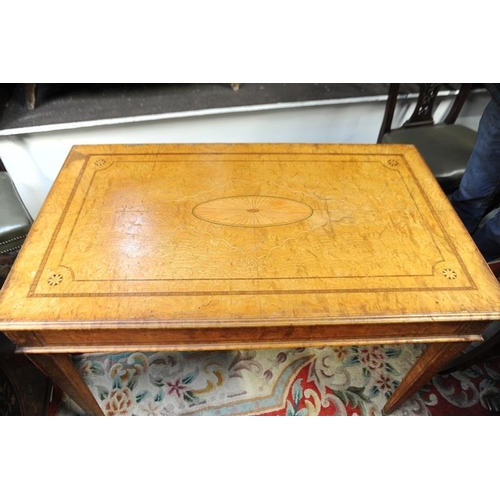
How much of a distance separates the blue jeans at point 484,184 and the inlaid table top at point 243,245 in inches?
10.6

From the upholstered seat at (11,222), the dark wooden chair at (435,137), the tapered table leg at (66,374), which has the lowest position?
the tapered table leg at (66,374)

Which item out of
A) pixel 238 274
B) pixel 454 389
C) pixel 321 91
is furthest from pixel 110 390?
pixel 321 91

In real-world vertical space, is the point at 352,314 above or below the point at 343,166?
below

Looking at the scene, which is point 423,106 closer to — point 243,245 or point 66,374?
point 243,245

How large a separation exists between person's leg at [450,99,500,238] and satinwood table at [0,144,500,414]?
29cm

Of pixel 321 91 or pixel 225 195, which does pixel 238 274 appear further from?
pixel 321 91

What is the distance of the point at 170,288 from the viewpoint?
77 centimetres

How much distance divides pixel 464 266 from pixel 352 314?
0.33m

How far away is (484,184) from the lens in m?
1.27

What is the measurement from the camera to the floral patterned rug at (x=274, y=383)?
1170 mm

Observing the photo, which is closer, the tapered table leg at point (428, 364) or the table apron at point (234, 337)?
the table apron at point (234, 337)

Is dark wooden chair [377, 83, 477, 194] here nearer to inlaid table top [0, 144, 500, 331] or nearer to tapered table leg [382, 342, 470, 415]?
inlaid table top [0, 144, 500, 331]

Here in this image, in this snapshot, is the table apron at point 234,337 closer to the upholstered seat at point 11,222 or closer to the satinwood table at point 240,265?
the satinwood table at point 240,265

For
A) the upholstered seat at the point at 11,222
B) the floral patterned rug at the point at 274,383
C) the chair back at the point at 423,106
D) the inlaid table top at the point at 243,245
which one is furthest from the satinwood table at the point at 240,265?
the chair back at the point at 423,106
